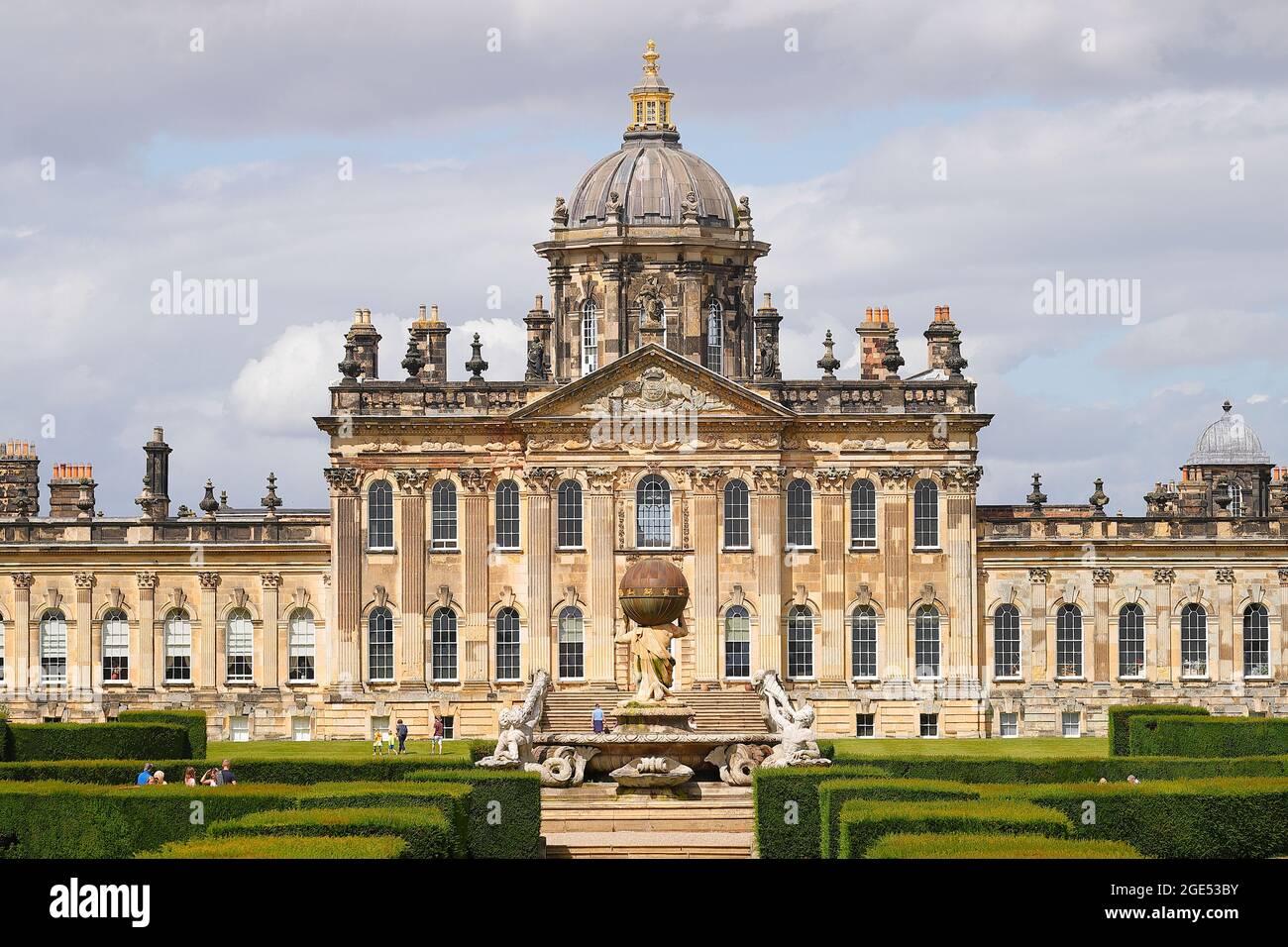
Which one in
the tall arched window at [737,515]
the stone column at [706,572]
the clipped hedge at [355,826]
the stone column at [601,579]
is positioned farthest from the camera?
the tall arched window at [737,515]

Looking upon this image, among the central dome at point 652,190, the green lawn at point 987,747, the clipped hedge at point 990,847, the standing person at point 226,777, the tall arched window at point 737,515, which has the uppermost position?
the central dome at point 652,190

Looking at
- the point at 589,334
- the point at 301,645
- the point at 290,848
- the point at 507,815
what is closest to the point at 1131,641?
the point at 589,334

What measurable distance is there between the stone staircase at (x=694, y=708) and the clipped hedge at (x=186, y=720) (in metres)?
8.83

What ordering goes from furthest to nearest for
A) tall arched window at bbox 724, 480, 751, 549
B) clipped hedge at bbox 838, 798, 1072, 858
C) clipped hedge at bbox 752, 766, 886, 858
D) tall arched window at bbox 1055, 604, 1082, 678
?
tall arched window at bbox 1055, 604, 1082, 678 < tall arched window at bbox 724, 480, 751, 549 < clipped hedge at bbox 752, 766, 886, 858 < clipped hedge at bbox 838, 798, 1072, 858

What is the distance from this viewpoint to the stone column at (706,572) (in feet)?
221

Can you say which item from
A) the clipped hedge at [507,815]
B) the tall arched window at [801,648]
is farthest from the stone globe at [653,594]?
the tall arched window at [801,648]

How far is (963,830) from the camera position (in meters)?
32.8

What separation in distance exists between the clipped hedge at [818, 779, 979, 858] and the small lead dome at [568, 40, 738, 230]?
3441 centimetres

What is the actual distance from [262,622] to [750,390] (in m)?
14.4

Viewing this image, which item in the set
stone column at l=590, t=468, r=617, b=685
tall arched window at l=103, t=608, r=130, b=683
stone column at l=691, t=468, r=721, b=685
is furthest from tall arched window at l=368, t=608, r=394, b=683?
stone column at l=691, t=468, r=721, b=685

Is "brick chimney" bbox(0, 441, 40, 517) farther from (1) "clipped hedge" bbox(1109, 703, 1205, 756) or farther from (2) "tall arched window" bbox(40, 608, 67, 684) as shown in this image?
(1) "clipped hedge" bbox(1109, 703, 1205, 756)

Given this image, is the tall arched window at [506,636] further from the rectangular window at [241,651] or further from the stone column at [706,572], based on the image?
the rectangular window at [241,651]

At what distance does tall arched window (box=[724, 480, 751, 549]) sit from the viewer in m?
67.6
